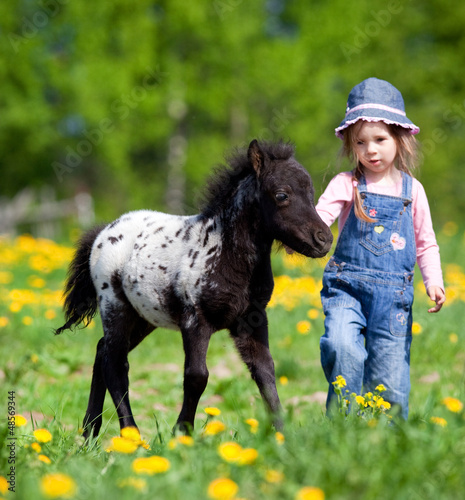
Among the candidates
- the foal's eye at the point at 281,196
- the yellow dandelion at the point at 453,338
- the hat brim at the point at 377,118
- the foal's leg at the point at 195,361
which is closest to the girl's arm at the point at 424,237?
the hat brim at the point at 377,118

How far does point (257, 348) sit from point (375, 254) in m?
0.81

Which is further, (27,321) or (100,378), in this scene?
(27,321)

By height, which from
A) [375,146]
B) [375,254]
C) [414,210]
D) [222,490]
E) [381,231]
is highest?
[375,146]

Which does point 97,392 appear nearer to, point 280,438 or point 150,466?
point 280,438

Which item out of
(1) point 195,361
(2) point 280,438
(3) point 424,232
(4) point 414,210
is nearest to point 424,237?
(3) point 424,232

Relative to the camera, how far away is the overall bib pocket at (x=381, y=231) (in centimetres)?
348

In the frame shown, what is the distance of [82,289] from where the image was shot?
161 inches

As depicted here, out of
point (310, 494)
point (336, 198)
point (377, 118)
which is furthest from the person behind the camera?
point (336, 198)

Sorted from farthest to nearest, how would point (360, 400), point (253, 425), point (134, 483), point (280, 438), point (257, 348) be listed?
1. point (257, 348)
2. point (360, 400)
3. point (253, 425)
4. point (280, 438)
5. point (134, 483)

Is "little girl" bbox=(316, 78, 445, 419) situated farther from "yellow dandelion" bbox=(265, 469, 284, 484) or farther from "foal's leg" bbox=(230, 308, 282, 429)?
"yellow dandelion" bbox=(265, 469, 284, 484)

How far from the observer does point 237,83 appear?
16.4 meters

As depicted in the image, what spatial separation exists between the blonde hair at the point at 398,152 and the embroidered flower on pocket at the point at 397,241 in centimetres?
14

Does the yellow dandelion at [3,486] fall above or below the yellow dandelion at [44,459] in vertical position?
below

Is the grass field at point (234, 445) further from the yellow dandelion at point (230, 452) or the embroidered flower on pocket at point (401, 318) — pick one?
the embroidered flower on pocket at point (401, 318)
